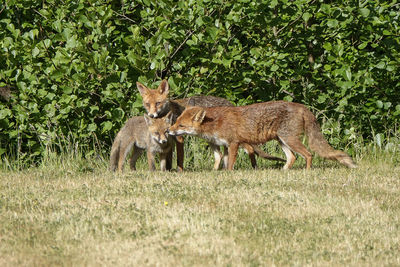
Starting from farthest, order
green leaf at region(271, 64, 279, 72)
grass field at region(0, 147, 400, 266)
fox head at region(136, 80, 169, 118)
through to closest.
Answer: green leaf at region(271, 64, 279, 72) < fox head at region(136, 80, 169, 118) < grass field at region(0, 147, 400, 266)

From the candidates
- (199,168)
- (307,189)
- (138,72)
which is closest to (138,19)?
(138,72)

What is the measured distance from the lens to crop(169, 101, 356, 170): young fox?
31.5ft

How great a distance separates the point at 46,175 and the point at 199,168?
2.71m

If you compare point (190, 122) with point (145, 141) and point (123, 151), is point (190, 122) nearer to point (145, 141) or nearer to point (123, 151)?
point (145, 141)

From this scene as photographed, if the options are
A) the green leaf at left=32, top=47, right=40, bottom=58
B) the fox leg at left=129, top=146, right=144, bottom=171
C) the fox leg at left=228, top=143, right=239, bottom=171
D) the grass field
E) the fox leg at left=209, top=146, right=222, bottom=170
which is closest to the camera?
the grass field

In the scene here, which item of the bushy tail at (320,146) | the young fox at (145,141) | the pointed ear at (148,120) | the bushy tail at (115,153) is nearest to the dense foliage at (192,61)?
the young fox at (145,141)

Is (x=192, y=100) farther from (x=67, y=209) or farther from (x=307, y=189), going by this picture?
(x=67, y=209)

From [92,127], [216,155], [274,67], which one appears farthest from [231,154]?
[92,127]

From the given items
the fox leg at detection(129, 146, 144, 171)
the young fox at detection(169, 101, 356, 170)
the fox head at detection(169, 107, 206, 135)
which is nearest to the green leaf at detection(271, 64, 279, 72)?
the young fox at detection(169, 101, 356, 170)

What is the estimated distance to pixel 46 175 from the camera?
31.5 ft

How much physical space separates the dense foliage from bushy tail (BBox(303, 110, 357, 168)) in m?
A: 1.21

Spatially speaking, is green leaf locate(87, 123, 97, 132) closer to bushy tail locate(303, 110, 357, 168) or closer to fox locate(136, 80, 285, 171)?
fox locate(136, 80, 285, 171)

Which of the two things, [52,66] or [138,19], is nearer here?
[52,66]

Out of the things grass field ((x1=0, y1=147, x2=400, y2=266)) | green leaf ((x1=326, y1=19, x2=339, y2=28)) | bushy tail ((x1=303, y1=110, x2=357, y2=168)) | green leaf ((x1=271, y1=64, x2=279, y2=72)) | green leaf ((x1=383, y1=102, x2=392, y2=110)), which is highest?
green leaf ((x1=326, y1=19, x2=339, y2=28))
